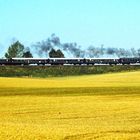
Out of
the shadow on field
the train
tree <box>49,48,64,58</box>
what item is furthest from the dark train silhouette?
the shadow on field

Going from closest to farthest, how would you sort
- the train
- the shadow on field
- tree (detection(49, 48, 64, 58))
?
the shadow on field < the train < tree (detection(49, 48, 64, 58))

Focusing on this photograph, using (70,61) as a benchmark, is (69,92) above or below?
below

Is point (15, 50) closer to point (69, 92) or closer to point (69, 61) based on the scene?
point (69, 61)

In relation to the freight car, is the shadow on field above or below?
below

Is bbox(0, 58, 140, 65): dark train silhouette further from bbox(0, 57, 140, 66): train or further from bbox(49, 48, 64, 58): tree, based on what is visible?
bbox(49, 48, 64, 58): tree

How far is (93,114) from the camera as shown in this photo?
18.9 meters

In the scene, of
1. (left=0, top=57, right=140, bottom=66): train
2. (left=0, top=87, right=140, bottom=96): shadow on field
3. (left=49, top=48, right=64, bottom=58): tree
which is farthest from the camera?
(left=49, top=48, right=64, bottom=58): tree

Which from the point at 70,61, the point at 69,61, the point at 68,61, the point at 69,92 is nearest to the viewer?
the point at 69,92

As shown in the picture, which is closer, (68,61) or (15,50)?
(68,61)

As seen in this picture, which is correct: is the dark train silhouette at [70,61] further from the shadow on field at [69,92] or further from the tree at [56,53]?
the shadow on field at [69,92]

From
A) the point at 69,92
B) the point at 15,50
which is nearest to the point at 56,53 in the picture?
the point at 15,50

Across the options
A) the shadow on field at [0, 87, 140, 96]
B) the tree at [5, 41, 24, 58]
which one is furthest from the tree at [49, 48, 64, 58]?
the shadow on field at [0, 87, 140, 96]

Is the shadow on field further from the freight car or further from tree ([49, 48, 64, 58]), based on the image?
tree ([49, 48, 64, 58])

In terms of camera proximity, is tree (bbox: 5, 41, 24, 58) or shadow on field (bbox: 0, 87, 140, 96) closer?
shadow on field (bbox: 0, 87, 140, 96)
